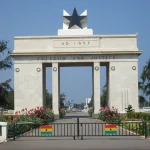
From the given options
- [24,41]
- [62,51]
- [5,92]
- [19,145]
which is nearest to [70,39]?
[62,51]

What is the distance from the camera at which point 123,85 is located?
1939 inches

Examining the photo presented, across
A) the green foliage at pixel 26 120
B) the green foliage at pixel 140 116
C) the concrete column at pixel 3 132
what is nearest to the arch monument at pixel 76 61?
the green foliage at pixel 140 116

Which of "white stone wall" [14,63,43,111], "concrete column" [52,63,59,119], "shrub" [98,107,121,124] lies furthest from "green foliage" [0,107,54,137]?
"white stone wall" [14,63,43,111]

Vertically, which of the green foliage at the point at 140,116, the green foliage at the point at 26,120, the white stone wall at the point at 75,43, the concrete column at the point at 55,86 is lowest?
the green foliage at the point at 140,116

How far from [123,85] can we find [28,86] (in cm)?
1148

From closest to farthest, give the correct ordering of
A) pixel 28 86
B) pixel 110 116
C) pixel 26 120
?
1. pixel 26 120
2. pixel 110 116
3. pixel 28 86

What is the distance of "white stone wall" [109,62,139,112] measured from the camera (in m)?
49.0

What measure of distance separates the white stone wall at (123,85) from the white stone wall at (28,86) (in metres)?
8.66

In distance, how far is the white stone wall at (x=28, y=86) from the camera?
49.3m

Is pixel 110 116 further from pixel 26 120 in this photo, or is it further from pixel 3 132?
pixel 3 132

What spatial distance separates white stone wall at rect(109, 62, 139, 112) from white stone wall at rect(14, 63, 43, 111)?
341 inches

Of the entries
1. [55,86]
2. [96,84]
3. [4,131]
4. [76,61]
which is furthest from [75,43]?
[4,131]

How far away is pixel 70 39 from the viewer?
49.0 metres

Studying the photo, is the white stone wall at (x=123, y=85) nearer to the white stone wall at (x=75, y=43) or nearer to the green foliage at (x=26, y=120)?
the white stone wall at (x=75, y=43)
